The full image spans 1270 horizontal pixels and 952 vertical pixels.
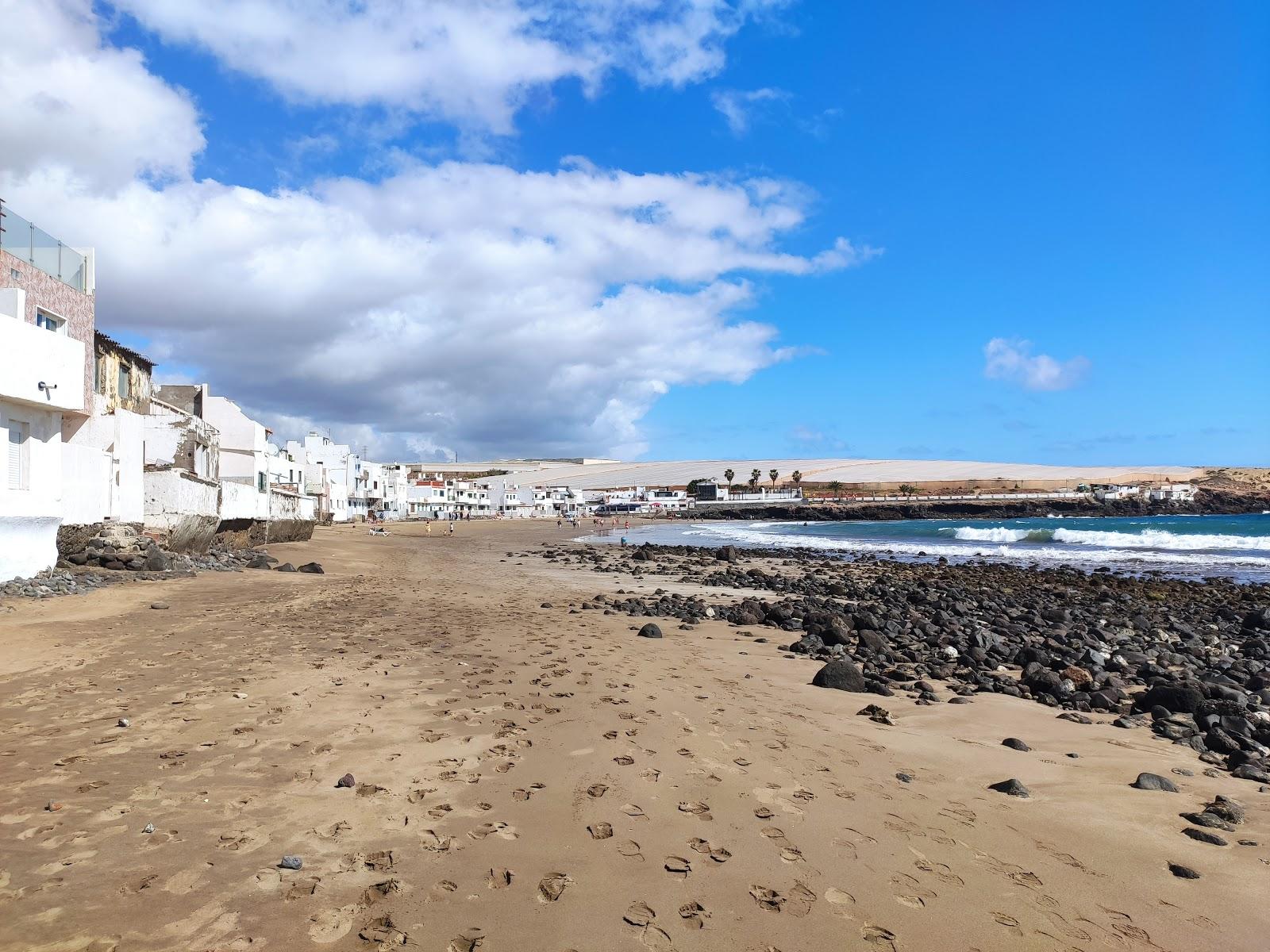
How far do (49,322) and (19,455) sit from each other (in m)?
5.48

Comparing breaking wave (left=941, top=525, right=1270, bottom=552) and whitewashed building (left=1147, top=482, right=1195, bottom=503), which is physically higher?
whitewashed building (left=1147, top=482, right=1195, bottom=503)

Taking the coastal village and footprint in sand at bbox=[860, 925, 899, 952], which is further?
the coastal village

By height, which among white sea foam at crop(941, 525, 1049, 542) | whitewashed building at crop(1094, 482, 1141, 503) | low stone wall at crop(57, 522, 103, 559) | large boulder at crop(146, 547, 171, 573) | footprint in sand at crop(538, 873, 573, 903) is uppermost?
whitewashed building at crop(1094, 482, 1141, 503)

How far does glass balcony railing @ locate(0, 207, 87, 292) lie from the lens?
18.7 meters

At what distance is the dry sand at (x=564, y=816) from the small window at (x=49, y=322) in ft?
43.1

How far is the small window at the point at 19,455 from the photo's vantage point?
16.1 m

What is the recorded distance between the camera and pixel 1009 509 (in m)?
128

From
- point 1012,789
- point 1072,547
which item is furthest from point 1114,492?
point 1012,789

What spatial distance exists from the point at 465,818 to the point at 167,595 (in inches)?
542

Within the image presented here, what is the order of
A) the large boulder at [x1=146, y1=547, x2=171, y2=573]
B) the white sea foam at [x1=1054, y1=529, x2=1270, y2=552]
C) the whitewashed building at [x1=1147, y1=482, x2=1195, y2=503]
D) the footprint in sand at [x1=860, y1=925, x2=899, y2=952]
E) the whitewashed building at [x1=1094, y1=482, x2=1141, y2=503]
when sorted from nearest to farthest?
1. the footprint in sand at [x1=860, y1=925, x2=899, y2=952]
2. the large boulder at [x1=146, y1=547, x2=171, y2=573]
3. the white sea foam at [x1=1054, y1=529, x2=1270, y2=552]
4. the whitewashed building at [x1=1147, y1=482, x2=1195, y2=503]
5. the whitewashed building at [x1=1094, y1=482, x2=1141, y2=503]

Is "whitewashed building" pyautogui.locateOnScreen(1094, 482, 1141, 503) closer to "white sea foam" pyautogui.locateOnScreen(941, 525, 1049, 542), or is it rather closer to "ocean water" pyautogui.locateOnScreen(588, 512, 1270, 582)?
"ocean water" pyautogui.locateOnScreen(588, 512, 1270, 582)

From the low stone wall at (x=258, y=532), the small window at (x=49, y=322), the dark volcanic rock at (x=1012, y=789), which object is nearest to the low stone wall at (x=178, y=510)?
the low stone wall at (x=258, y=532)

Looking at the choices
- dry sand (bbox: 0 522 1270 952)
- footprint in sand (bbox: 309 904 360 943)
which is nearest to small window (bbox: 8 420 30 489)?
dry sand (bbox: 0 522 1270 952)

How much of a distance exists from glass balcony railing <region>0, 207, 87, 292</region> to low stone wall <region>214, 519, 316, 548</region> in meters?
10.3
